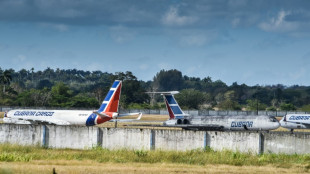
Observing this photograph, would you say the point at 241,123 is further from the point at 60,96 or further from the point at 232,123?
the point at 60,96

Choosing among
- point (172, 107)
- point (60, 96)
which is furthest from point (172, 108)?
point (60, 96)

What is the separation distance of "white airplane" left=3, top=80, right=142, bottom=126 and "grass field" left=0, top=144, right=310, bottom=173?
2750cm

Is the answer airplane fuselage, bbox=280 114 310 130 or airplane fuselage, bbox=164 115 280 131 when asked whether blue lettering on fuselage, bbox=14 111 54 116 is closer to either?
airplane fuselage, bbox=164 115 280 131

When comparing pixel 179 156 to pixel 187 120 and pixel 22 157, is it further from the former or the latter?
pixel 187 120

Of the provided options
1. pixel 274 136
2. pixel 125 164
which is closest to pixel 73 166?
pixel 125 164

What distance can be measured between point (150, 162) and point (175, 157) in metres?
1.77

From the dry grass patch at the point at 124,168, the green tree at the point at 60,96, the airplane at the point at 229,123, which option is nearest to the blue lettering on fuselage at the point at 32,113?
the airplane at the point at 229,123

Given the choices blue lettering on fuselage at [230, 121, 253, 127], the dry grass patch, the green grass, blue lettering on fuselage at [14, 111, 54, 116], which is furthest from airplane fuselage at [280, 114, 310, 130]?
the dry grass patch

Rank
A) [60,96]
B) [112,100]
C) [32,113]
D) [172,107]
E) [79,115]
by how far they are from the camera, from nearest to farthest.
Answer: [112,100]
[79,115]
[32,113]
[172,107]
[60,96]

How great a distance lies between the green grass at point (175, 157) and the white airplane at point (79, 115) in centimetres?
2848

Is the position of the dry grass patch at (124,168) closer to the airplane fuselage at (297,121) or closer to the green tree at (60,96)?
the airplane fuselage at (297,121)

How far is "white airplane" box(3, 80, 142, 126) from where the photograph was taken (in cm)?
6331

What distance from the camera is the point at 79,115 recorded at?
2608 inches

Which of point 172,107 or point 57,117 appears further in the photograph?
point 172,107
